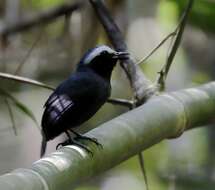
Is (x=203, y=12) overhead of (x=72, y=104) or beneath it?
beneath

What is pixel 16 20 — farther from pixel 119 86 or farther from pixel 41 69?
pixel 119 86

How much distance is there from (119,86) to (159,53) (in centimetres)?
32

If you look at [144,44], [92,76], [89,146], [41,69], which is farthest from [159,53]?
[89,146]

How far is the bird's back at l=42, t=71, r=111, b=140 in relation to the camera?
5.93 feet

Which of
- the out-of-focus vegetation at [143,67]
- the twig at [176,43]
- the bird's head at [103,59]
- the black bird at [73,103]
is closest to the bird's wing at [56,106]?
the black bird at [73,103]

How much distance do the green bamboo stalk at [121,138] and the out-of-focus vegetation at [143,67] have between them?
3.12 feet

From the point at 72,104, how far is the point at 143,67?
163cm

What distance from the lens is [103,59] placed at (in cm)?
197

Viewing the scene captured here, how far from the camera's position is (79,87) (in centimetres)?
186

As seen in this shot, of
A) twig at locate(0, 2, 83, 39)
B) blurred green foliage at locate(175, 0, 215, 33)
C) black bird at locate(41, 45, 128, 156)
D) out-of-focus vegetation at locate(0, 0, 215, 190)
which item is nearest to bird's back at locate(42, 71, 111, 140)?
black bird at locate(41, 45, 128, 156)

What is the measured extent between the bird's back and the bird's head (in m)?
0.08

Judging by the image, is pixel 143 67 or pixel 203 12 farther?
pixel 143 67

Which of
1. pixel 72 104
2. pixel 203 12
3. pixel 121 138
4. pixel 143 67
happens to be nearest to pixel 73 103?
pixel 72 104

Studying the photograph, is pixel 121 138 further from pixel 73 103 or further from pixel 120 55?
pixel 120 55
